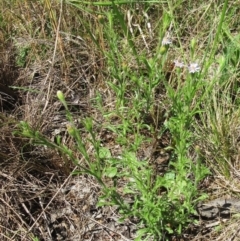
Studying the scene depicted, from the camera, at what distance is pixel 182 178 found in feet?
5.60

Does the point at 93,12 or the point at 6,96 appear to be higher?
the point at 93,12

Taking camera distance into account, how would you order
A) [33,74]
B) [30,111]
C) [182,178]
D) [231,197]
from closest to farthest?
[182,178] < [231,197] < [30,111] < [33,74]

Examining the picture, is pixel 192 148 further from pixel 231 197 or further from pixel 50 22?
pixel 50 22

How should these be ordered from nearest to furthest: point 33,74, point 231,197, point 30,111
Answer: point 231,197, point 30,111, point 33,74

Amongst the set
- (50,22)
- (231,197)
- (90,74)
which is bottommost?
(231,197)

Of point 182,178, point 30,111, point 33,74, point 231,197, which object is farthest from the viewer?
point 33,74

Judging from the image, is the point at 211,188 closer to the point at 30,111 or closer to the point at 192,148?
the point at 192,148

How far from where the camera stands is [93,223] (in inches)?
77.4

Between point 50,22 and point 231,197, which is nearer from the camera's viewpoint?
point 231,197

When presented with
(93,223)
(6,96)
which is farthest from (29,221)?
(6,96)

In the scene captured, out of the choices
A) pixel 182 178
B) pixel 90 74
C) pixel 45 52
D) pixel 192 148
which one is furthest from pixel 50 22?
pixel 182 178

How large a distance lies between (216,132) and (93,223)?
2.02 feet

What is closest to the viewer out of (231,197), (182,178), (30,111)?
(182,178)

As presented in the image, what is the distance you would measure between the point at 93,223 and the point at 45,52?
0.96 m
